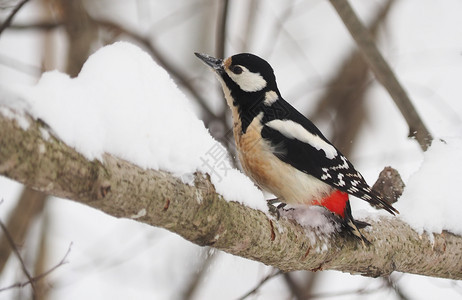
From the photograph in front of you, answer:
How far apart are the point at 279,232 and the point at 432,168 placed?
1.55 m

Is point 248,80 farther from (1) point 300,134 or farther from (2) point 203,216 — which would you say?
(2) point 203,216

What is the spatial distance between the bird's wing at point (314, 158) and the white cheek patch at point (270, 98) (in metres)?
0.27

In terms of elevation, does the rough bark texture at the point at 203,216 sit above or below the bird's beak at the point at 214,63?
below

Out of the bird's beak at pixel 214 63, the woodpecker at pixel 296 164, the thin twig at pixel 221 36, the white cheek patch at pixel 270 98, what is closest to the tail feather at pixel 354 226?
the woodpecker at pixel 296 164

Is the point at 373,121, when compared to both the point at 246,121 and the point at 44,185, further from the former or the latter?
the point at 44,185

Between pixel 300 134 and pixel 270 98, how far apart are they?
1.45ft

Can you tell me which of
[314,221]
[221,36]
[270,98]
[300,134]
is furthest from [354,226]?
[221,36]

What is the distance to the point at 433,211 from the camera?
3668mm

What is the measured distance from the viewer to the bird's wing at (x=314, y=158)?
347 centimetres

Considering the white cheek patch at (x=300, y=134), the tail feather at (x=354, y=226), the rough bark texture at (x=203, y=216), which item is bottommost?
the rough bark texture at (x=203, y=216)

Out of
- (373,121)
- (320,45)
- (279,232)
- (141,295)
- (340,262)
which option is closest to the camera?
(279,232)

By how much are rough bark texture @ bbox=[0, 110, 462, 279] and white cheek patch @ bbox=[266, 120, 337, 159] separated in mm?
520

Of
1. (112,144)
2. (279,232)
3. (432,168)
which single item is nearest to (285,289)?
(432,168)

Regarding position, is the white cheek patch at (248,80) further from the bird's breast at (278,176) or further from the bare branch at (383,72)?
the bare branch at (383,72)
